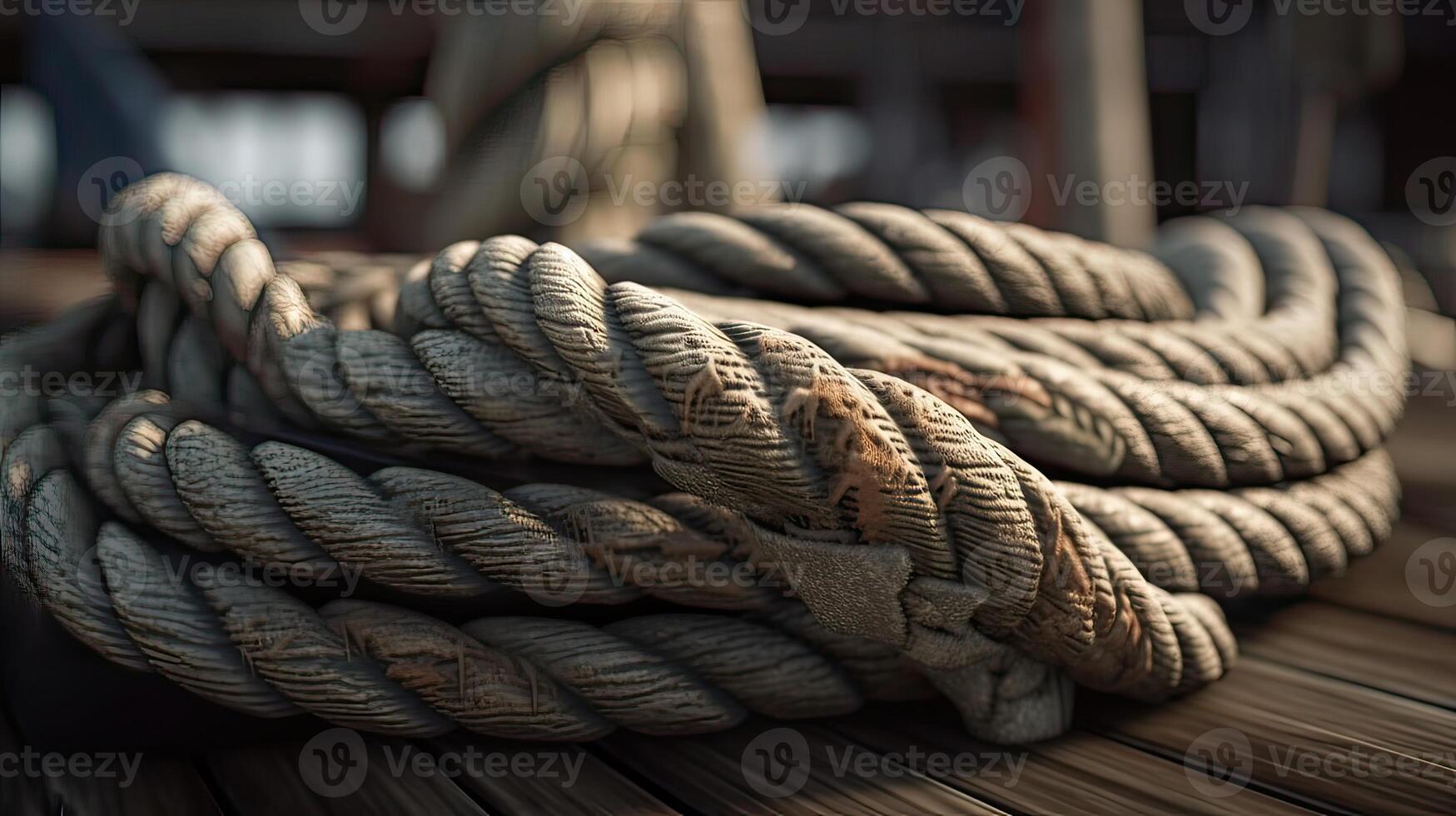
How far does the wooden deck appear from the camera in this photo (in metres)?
0.58

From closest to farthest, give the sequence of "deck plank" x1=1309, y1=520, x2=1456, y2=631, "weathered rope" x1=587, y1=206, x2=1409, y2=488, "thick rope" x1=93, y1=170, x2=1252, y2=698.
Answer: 1. "thick rope" x1=93, y1=170, x2=1252, y2=698
2. "weathered rope" x1=587, y1=206, x2=1409, y2=488
3. "deck plank" x1=1309, y1=520, x2=1456, y2=631

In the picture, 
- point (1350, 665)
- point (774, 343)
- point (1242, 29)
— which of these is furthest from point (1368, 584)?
point (1242, 29)

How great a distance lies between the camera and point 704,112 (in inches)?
39.1

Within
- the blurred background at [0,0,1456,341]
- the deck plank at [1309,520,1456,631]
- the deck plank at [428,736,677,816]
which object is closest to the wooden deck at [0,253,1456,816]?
the deck plank at [428,736,677,816]

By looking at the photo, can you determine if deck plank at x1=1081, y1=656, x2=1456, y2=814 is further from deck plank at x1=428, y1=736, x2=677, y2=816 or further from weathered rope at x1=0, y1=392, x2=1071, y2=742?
deck plank at x1=428, y1=736, x2=677, y2=816

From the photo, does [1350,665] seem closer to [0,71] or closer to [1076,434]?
[1076,434]

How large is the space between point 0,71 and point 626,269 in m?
3.60

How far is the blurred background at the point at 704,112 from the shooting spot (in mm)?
899

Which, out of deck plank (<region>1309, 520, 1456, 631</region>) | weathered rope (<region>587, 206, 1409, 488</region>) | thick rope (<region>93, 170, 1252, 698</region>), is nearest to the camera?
thick rope (<region>93, 170, 1252, 698</region>)

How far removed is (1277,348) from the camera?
3.14 ft

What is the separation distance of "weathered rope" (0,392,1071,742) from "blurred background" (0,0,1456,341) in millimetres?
324

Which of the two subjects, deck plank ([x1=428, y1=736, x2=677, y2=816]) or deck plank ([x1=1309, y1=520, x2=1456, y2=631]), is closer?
deck plank ([x1=428, y1=736, x2=677, y2=816])

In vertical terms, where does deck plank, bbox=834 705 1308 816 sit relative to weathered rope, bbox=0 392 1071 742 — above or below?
below

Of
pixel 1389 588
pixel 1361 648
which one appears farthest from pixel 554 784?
pixel 1389 588
